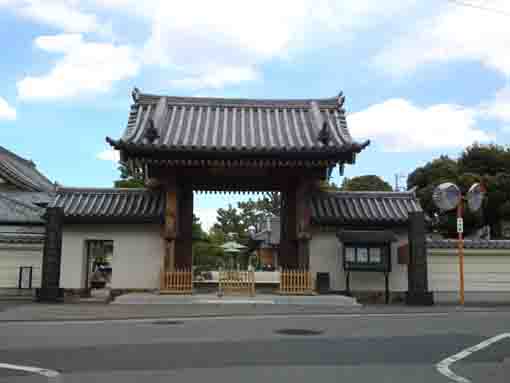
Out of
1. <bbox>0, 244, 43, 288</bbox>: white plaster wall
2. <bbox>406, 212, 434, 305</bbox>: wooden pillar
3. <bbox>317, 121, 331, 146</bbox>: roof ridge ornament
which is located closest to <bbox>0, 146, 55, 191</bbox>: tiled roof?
<bbox>0, 244, 43, 288</bbox>: white plaster wall

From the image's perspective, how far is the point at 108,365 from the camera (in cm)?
Answer: 729

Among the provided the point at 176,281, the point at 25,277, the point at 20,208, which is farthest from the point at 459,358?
the point at 20,208

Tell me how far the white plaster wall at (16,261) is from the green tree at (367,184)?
39013 millimetres

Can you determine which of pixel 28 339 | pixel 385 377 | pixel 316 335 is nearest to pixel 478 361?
pixel 385 377

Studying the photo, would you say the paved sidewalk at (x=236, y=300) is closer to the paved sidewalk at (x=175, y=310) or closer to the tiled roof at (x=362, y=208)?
the paved sidewalk at (x=175, y=310)

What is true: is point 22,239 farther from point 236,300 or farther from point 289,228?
point 289,228

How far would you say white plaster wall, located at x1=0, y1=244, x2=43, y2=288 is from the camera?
1925cm

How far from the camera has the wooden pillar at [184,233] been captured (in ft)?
62.8

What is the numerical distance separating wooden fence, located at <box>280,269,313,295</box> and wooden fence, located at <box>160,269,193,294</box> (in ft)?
9.94

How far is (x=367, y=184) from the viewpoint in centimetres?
5381

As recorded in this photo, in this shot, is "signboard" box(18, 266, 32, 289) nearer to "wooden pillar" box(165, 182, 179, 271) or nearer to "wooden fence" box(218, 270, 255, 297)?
"wooden pillar" box(165, 182, 179, 271)

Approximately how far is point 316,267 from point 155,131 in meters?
7.22

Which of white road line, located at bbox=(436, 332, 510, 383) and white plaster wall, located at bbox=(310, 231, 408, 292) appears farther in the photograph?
white plaster wall, located at bbox=(310, 231, 408, 292)

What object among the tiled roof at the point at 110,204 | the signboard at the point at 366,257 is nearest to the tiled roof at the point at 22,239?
the tiled roof at the point at 110,204
